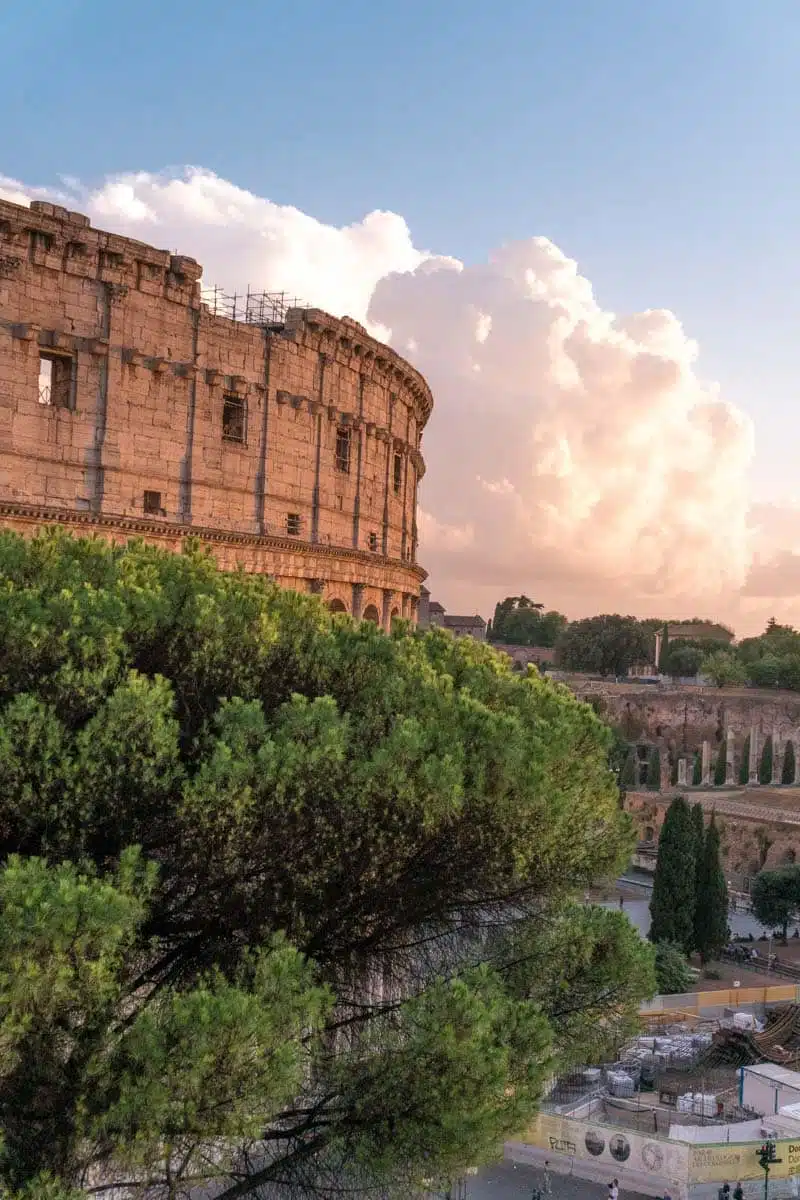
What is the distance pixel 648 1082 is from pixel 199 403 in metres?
15.1

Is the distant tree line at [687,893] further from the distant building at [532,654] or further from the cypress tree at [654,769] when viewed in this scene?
the distant building at [532,654]

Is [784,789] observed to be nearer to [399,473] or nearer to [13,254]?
[399,473]

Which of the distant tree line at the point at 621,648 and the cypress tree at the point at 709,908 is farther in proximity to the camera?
the distant tree line at the point at 621,648

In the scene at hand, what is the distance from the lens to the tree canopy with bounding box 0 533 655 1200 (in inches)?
277

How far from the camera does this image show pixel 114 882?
753 centimetres

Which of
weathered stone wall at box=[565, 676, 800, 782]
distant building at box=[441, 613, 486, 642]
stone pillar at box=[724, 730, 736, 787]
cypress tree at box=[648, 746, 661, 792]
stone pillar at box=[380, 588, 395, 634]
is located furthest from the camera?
distant building at box=[441, 613, 486, 642]

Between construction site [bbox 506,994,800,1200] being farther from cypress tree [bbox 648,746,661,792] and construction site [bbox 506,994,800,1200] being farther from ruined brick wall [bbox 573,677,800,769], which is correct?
ruined brick wall [bbox 573,677,800,769]

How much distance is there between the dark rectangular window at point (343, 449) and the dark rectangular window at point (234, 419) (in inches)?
131

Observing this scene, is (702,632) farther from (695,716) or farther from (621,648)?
(695,716)

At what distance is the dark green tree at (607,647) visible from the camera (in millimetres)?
93200

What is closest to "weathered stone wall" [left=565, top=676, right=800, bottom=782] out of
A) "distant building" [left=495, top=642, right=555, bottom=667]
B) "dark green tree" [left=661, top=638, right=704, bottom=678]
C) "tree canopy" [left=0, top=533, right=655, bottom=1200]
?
"dark green tree" [left=661, top=638, right=704, bottom=678]

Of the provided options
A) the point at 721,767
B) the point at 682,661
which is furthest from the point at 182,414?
the point at 682,661

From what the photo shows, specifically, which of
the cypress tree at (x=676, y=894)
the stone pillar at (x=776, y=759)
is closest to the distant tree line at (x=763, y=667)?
the stone pillar at (x=776, y=759)

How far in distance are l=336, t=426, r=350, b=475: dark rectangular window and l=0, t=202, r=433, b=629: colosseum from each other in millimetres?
45
